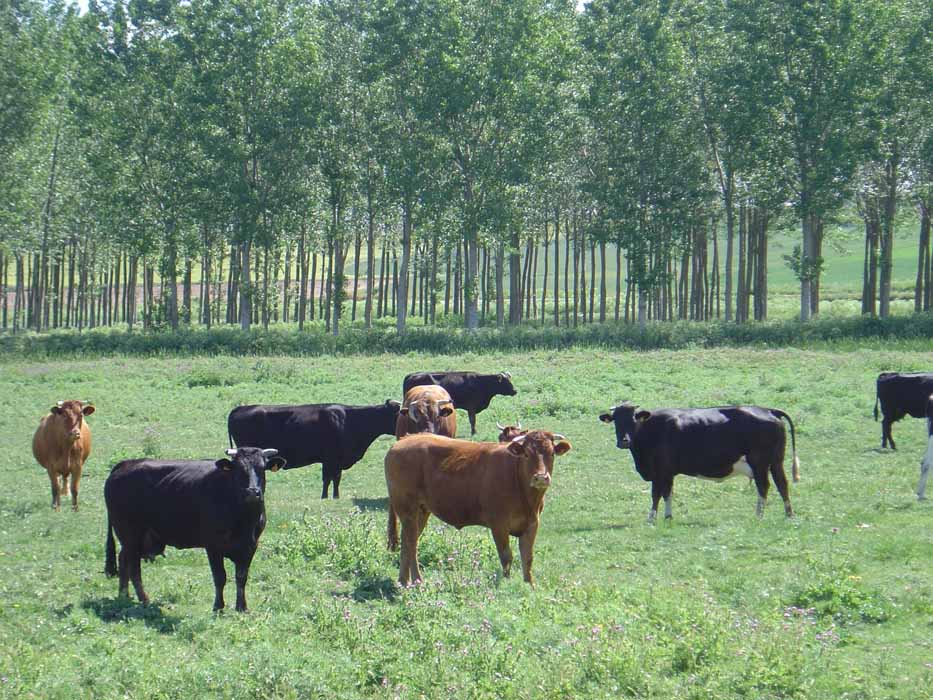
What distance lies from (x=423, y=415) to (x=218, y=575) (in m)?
7.21

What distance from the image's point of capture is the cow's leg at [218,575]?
11.7 m

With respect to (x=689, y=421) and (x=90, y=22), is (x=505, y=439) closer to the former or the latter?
(x=689, y=421)

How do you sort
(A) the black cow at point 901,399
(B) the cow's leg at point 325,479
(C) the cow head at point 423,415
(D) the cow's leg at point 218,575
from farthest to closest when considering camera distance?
(A) the black cow at point 901,399 < (B) the cow's leg at point 325,479 < (C) the cow head at point 423,415 < (D) the cow's leg at point 218,575

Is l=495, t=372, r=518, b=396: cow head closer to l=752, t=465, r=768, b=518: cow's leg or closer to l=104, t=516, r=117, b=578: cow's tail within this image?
l=752, t=465, r=768, b=518: cow's leg

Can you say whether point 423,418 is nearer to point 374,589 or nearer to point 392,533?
point 392,533

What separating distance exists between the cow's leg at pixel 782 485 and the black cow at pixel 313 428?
7436 mm

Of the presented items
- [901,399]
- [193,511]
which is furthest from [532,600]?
[901,399]

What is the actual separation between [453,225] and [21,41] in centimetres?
2394

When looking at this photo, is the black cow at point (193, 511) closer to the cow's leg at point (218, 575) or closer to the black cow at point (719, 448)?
the cow's leg at point (218, 575)

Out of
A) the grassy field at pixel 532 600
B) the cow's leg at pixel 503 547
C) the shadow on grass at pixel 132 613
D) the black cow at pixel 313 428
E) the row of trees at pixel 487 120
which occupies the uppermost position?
the row of trees at pixel 487 120

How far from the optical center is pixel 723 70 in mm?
51125

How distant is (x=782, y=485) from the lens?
16.7 meters

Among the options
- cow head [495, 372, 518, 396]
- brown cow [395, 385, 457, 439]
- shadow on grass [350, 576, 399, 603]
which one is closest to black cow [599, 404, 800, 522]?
brown cow [395, 385, 457, 439]

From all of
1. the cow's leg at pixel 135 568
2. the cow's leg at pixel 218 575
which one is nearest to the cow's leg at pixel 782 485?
the cow's leg at pixel 218 575
